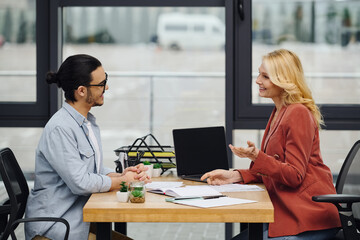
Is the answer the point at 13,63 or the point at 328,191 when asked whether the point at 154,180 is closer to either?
the point at 328,191

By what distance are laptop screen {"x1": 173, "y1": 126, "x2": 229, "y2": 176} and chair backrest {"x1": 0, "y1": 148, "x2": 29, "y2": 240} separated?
78cm

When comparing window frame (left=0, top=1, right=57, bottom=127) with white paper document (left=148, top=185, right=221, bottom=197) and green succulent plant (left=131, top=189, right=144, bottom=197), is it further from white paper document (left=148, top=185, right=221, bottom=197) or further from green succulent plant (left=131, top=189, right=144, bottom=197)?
green succulent plant (left=131, top=189, right=144, bottom=197)

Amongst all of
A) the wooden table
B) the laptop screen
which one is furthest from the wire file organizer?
the wooden table

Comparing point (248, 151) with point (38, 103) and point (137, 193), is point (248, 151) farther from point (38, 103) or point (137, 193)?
point (38, 103)

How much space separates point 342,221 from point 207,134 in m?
0.83

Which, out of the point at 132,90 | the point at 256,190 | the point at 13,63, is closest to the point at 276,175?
the point at 256,190

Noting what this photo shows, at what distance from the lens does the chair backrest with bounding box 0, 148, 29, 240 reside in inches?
105

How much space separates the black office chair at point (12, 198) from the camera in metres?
2.64

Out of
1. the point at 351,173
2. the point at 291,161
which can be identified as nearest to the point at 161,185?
the point at 291,161

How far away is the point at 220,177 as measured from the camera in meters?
2.93

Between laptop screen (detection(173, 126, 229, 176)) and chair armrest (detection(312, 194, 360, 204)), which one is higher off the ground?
laptop screen (detection(173, 126, 229, 176))

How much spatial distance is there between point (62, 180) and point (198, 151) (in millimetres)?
766

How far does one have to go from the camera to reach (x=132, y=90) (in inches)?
278

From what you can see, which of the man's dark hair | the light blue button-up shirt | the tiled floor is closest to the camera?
the light blue button-up shirt
